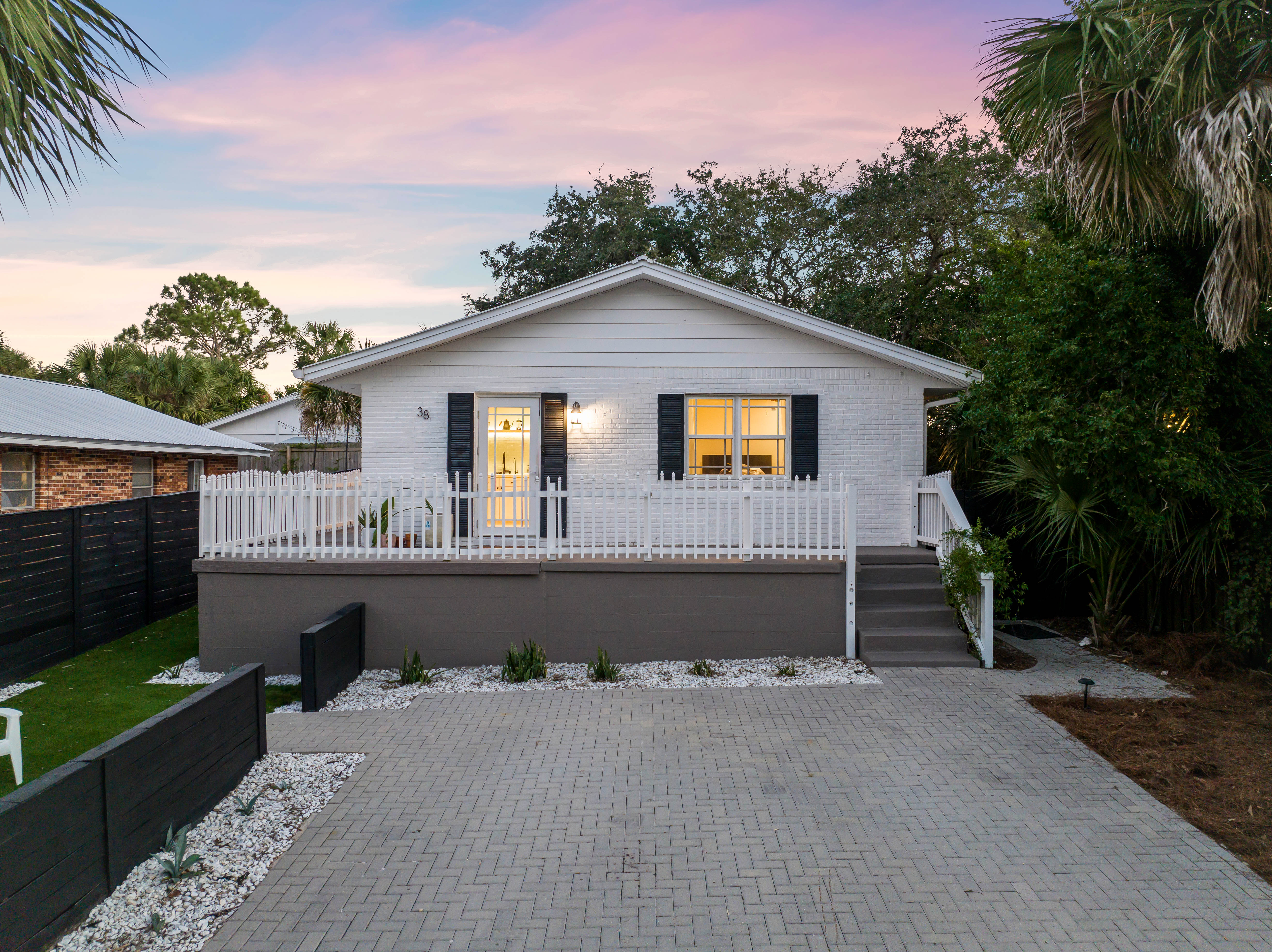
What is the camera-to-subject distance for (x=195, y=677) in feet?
25.2

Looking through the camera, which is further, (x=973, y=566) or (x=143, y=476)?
(x=143, y=476)

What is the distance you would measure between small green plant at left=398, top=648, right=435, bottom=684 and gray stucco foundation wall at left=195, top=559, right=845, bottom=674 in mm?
381

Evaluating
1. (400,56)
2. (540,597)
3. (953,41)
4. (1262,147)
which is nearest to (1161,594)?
(1262,147)

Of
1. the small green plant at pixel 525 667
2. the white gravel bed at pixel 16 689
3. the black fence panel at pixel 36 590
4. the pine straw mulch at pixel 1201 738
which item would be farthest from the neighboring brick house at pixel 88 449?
the pine straw mulch at pixel 1201 738

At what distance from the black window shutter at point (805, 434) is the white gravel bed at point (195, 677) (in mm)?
6827

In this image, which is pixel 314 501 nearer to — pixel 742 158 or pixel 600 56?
pixel 600 56

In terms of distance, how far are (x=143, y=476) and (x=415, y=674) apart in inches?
419

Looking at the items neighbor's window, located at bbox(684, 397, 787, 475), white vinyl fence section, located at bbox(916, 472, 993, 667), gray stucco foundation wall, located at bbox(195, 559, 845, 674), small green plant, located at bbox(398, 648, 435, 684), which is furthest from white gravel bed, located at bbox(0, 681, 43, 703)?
white vinyl fence section, located at bbox(916, 472, 993, 667)

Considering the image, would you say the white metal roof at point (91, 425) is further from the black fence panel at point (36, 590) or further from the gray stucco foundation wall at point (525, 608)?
the gray stucco foundation wall at point (525, 608)

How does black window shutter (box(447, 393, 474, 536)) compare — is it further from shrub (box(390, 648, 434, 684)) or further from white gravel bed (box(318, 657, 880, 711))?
white gravel bed (box(318, 657, 880, 711))

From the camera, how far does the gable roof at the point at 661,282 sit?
9.81m

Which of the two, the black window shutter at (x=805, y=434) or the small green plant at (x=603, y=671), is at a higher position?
the black window shutter at (x=805, y=434)

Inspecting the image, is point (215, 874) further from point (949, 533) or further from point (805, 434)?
point (805, 434)

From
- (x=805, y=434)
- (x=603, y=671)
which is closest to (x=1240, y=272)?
(x=805, y=434)
